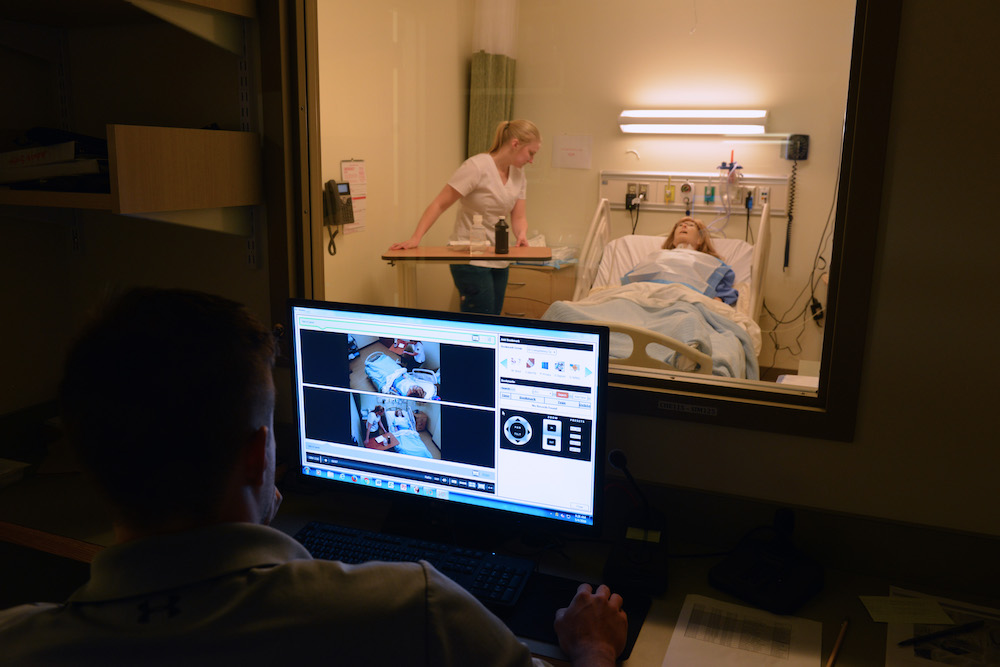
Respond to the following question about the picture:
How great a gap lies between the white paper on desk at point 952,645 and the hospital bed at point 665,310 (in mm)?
683

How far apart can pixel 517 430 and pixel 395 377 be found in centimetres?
23

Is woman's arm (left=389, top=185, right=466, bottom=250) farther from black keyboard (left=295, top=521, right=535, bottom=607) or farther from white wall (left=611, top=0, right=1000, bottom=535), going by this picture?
white wall (left=611, top=0, right=1000, bottom=535)

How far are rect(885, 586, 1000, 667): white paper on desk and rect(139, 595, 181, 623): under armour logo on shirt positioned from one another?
90cm

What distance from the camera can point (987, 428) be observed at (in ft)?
3.77

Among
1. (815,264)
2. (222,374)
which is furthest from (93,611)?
(815,264)


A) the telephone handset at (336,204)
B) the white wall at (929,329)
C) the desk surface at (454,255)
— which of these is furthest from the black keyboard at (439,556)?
the desk surface at (454,255)

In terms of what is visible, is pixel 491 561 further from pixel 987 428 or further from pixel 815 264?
pixel 815 264

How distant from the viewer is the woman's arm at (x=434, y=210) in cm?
336

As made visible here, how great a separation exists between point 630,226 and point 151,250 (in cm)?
301

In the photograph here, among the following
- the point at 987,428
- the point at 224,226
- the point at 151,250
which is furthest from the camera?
the point at 151,250

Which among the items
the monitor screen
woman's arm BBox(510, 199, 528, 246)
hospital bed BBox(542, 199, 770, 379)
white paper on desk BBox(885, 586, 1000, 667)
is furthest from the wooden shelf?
woman's arm BBox(510, 199, 528, 246)

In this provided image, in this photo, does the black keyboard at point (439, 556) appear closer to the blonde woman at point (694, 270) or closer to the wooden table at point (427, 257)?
the wooden table at point (427, 257)

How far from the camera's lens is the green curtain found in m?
4.04

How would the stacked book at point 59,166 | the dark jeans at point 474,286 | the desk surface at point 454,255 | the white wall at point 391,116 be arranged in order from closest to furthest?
the stacked book at point 59,166
the white wall at point 391,116
the desk surface at point 454,255
the dark jeans at point 474,286
